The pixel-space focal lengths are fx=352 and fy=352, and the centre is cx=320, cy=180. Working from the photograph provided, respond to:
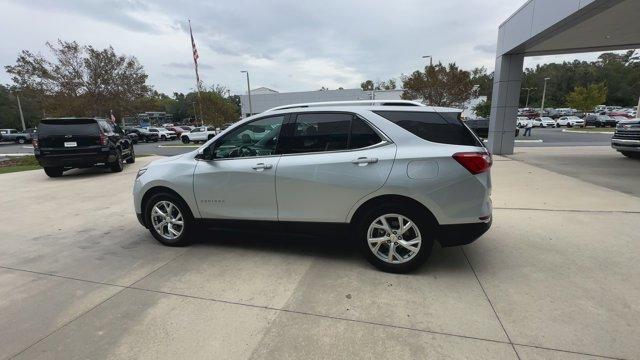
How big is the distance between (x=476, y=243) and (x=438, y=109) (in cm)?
187

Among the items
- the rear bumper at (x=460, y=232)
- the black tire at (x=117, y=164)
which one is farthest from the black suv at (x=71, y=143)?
the rear bumper at (x=460, y=232)

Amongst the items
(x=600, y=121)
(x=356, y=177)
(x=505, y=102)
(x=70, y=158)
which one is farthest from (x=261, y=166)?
(x=600, y=121)

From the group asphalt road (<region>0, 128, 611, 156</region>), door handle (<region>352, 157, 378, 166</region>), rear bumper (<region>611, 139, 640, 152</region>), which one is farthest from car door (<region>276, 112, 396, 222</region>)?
asphalt road (<region>0, 128, 611, 156</region>)

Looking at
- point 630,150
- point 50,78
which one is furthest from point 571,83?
point 50,78

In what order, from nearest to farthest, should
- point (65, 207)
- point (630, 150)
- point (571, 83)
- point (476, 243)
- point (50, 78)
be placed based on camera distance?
point (476, 243), point (65, 207), point (630, 150), point (50, 78), point (571, 83)

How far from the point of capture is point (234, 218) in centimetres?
417

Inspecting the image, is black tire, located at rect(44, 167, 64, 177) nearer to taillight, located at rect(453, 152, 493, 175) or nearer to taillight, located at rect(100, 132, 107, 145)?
taillight, located at rect(100, 132, 107, 145)

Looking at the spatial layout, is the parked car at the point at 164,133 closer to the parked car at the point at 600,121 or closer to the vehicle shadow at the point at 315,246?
the vehicle shadow at the point at 315,246

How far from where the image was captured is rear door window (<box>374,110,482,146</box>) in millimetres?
3465

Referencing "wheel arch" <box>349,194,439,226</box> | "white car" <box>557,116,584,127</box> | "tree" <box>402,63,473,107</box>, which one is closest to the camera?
"wheel arch" <box>349,194,439,226</box>

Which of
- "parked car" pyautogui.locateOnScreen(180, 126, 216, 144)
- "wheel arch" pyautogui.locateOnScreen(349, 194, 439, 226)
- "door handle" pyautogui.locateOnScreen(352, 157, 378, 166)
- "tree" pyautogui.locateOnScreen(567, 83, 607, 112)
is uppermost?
"tree" pyautogui.locateOnScreen(567, 83, 607, 112)

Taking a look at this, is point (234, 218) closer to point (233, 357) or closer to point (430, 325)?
point (233, 357)

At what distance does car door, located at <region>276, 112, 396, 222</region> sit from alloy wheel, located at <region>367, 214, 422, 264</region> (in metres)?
0.34

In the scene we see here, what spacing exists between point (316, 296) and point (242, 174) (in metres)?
1.62
